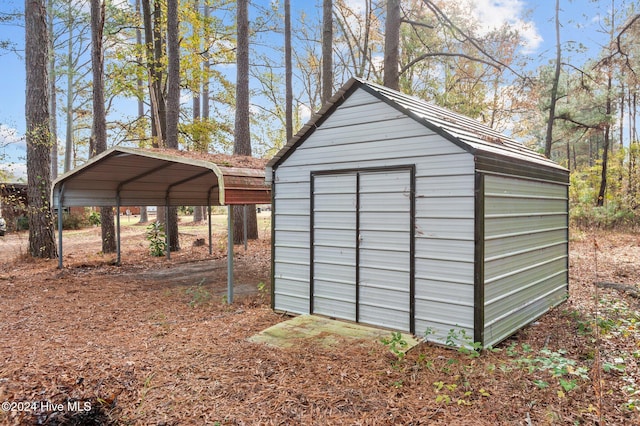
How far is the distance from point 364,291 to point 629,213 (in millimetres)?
15562

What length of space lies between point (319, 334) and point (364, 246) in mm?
1115

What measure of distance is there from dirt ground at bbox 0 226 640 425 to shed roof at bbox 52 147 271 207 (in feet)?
5.87

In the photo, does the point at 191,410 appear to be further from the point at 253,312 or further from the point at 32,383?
the point at 253,312

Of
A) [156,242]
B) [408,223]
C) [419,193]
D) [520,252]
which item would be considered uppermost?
[419,193]

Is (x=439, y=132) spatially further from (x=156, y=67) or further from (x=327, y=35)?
(x=156, y=67)

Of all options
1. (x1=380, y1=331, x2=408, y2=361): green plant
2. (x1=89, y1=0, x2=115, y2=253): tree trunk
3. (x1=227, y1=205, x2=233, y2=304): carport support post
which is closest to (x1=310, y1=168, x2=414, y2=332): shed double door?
(x1=380, y1=331, x2=408, y2=361): green plant

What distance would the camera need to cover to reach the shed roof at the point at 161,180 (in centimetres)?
569

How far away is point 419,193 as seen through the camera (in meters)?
4.20

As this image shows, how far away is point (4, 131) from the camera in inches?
329

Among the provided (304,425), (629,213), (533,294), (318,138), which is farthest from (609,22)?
(304,425)

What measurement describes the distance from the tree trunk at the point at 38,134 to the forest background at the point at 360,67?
144 cm

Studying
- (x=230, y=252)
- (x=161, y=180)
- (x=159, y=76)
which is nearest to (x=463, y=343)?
(x=230, y=252)

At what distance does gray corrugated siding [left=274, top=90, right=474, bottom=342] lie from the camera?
3.92 meters

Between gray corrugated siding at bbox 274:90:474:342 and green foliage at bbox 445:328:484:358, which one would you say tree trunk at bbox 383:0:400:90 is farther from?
green foliage at bbox 445:328:484:358
